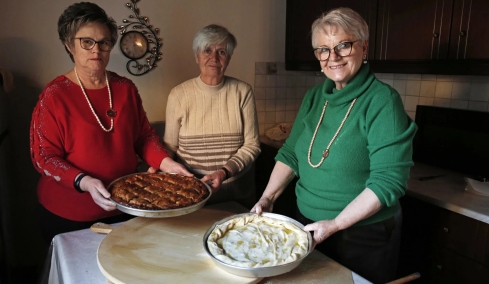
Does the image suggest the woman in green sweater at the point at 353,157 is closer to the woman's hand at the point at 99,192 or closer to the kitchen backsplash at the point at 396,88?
the woman's hand at the point at 99,192

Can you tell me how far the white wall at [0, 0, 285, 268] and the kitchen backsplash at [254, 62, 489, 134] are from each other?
0.15 m

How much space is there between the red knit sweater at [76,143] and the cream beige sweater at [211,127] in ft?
1.05

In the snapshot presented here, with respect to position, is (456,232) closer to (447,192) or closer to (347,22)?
(447,192)

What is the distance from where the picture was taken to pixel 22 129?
2.30 m

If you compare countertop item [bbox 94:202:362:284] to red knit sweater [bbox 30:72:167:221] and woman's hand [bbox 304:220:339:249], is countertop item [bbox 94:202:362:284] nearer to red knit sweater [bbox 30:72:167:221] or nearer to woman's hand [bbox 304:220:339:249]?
woman's hand [bbox 304:220:339:249]

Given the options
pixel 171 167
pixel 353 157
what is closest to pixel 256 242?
pixel 353 157

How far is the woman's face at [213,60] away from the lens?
6.19ft

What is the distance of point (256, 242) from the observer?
117 cm

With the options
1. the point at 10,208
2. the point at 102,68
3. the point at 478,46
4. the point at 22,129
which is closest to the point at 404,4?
the point at 478,46

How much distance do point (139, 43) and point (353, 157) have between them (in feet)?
5.74

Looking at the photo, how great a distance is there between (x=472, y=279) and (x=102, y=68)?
1.90 m

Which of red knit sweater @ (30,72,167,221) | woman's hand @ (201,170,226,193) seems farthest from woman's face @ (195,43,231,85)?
woman's hand @ (201,170,226,193)

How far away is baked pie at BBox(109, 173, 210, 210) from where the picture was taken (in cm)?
131

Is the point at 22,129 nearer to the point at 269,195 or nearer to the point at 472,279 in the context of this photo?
the point at 269,195
